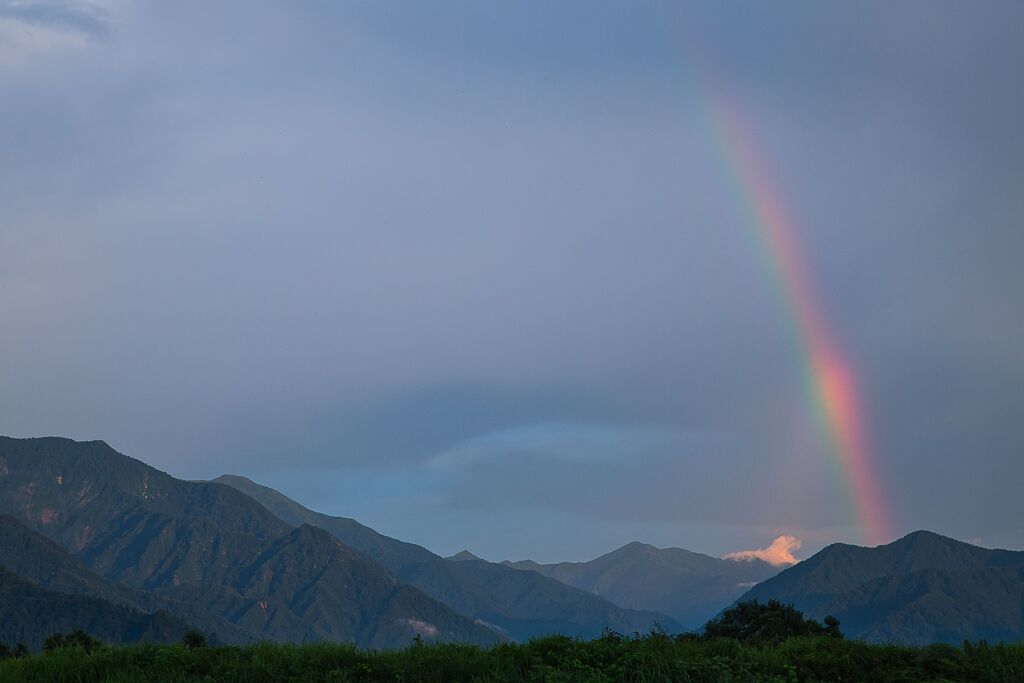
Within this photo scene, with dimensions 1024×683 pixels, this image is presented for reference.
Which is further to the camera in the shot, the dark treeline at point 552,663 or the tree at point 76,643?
the tree at point 76,643

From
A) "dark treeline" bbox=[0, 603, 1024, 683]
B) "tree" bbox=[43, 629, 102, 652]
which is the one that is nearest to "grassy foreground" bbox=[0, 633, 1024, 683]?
"dark treeline" bbox=[0, 603, 1024, 683]

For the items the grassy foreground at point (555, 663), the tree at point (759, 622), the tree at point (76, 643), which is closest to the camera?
the grassy foreground at point (555, 663)

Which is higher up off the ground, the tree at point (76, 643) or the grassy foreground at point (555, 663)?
the grassy foreground at point (555, 663)

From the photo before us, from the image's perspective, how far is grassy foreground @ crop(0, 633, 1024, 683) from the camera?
22516 mm

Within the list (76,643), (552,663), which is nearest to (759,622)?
(552,663)

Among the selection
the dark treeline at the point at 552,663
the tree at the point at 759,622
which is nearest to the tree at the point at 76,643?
the dark treeline at the point at 552,663

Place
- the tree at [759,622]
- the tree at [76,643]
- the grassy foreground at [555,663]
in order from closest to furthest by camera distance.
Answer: the grassy foreground at [555,663] < the tree at [76,643] < the tree at [759,622]

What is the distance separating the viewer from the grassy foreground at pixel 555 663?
2252cm

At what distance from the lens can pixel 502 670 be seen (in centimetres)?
2302

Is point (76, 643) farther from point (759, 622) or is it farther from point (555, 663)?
point (759, 622)

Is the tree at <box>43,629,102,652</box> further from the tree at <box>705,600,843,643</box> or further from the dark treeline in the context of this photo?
the tree at <box>705,600,843,643</box>

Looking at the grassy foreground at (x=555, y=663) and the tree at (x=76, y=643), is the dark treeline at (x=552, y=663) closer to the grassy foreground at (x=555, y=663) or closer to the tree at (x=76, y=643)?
the grassy foreground at (x=555, y=663)

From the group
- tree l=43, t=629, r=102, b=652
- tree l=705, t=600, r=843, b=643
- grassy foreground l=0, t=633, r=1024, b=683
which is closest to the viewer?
grassy foreground l=0, t=633, r=1024, b=683

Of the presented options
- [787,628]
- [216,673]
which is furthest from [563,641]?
[787,628]
